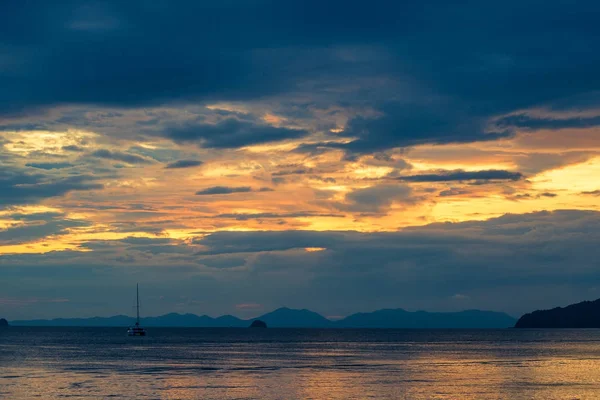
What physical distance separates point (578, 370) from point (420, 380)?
115ft

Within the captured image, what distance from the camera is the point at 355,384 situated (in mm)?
99000

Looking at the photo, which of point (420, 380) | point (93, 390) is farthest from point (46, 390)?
point (420, 380)

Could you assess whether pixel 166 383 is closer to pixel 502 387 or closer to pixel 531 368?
pixel 502 387

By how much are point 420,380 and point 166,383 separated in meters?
33.5

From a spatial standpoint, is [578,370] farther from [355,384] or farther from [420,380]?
[355,384]

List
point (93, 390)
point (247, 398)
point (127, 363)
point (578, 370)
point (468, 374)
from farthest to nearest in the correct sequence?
point (127, 363) < point (578, 370) < point (468, 374) < point (93, 390) < point (247, 398)

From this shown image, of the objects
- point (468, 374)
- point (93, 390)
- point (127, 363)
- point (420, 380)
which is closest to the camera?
point (93, 390)

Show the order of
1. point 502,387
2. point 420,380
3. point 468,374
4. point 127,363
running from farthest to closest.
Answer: point 127,363 < point 468,374 < point 420,380 < point 502,387

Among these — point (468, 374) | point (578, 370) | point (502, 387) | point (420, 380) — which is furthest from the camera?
point (578, 370)

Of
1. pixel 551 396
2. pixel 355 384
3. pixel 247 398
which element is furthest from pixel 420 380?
pixel 247 398

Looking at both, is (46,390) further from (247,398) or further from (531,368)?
(531,368)

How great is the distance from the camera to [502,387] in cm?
9681

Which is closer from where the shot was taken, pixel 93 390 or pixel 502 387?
pixel 93 390

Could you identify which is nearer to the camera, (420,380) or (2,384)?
(2,384)
